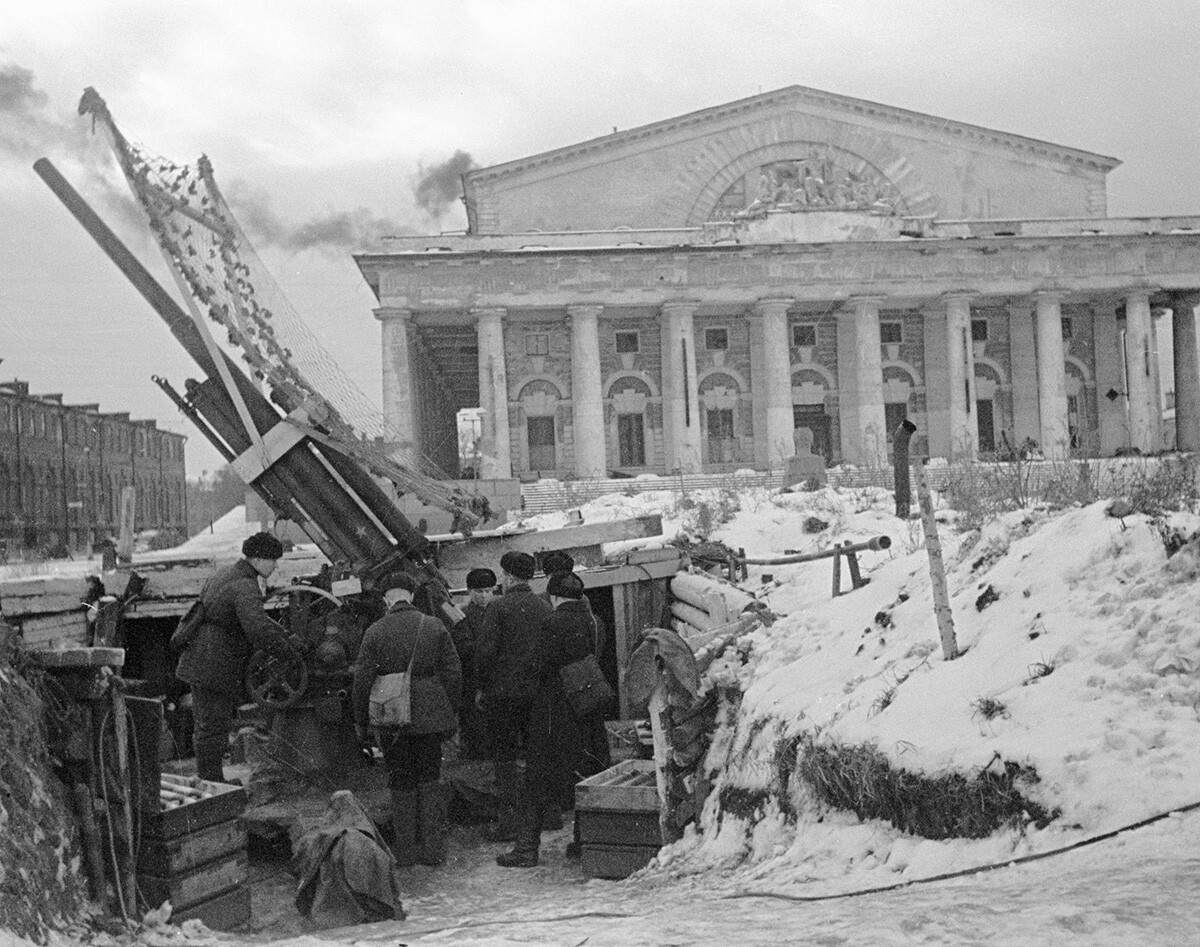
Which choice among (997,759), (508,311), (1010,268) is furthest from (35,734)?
(1010,268)

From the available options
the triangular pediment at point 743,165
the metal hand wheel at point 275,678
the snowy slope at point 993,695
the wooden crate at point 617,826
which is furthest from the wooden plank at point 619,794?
the triangular pediment at point 743,165

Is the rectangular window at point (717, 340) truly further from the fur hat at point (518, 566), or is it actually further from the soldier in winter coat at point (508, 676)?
the soldier in winter coat at point (508, 676)

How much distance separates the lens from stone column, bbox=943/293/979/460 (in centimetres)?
4053

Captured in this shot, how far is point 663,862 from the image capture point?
6.53 meters

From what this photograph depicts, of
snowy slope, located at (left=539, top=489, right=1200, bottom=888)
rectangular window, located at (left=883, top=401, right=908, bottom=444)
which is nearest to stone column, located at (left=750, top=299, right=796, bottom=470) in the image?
rectangular window, located at (left=883, top=401, right=908, bottom=444)

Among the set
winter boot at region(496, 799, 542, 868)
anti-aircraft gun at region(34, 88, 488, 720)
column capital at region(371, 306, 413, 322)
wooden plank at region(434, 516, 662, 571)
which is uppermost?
column capital at region(371, 306, 413, 322)

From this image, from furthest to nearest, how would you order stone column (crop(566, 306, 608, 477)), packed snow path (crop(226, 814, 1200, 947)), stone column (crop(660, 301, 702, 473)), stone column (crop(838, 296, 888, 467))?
stone column (crop(838, 296, 888, 467))
stone column (crop(660, 301, 702, 473))
stone column (crop(566, 306, 608, 477))
packed snow path (crop(226, 814, 1200, 947))

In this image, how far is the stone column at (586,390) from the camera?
128 feet

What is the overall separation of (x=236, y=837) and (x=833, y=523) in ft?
Answer: 33.7

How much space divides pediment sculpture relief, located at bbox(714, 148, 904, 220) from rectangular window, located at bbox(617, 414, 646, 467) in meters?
7.97

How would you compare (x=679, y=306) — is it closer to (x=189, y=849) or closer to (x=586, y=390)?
(x=586, y=390)

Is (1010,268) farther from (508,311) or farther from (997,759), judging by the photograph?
(997,759)

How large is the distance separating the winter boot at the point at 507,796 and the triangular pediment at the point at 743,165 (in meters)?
36.3

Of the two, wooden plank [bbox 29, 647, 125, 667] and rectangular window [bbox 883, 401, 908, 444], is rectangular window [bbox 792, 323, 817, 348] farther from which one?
wooden plank [bbox 29, 647, 125, 667]
